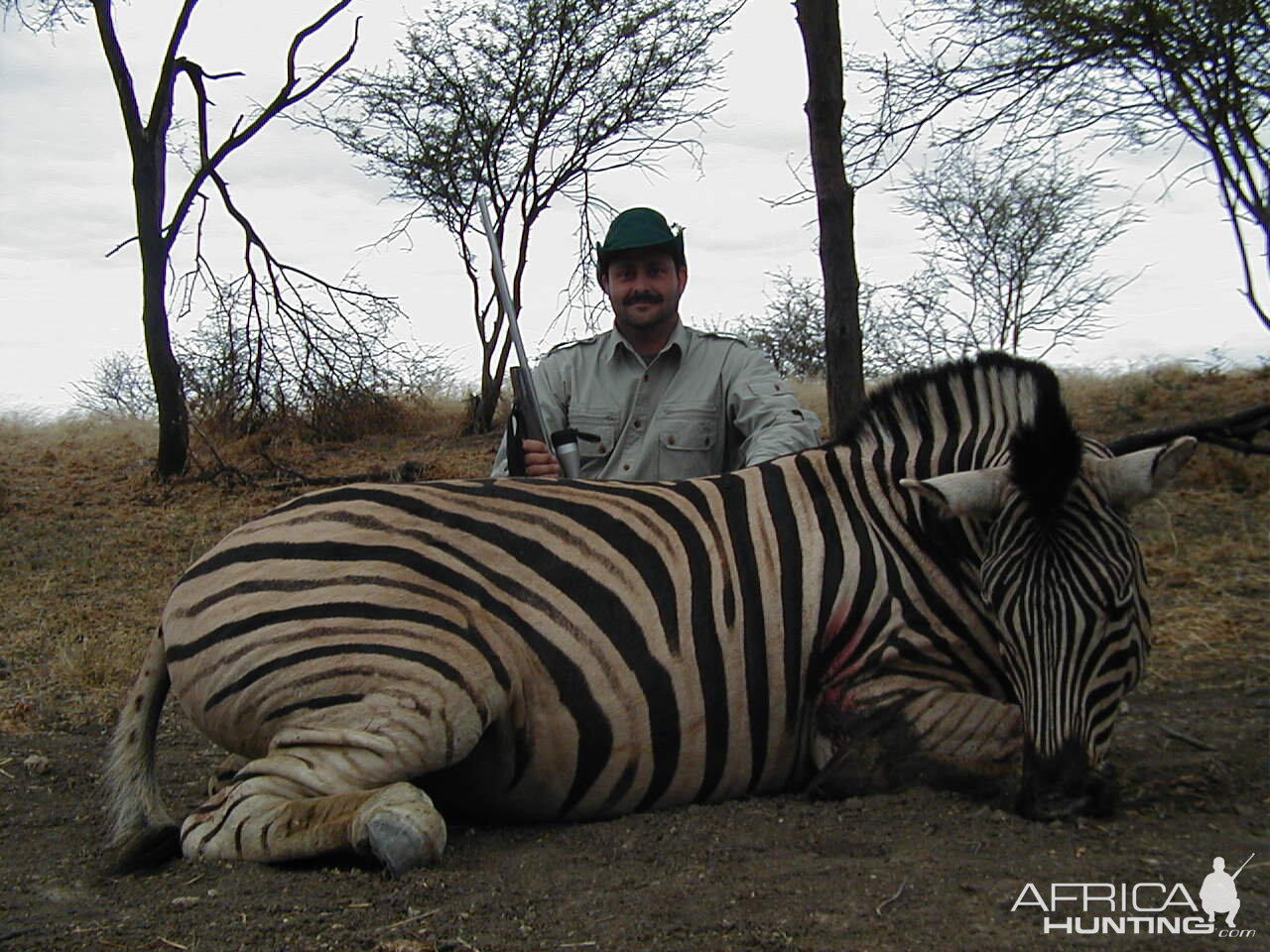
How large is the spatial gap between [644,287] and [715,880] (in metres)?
2.65

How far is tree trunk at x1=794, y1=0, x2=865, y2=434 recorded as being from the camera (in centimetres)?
568

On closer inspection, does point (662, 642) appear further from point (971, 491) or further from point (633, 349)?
point (633, 349)

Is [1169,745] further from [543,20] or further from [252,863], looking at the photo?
[543,20]

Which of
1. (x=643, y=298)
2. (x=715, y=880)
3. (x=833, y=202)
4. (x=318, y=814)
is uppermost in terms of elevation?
(x=833, y=202)

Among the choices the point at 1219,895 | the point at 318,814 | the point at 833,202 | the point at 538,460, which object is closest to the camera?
the point at 1219,895

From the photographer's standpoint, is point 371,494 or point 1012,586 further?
point 371,494

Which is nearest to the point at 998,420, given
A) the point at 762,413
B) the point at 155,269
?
the point at 762,413

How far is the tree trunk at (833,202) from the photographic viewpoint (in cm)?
568

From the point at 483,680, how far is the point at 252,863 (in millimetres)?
623

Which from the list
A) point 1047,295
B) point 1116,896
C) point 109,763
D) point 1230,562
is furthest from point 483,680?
point 1047,295

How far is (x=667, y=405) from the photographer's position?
176 inches

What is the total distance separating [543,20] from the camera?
12.5m
